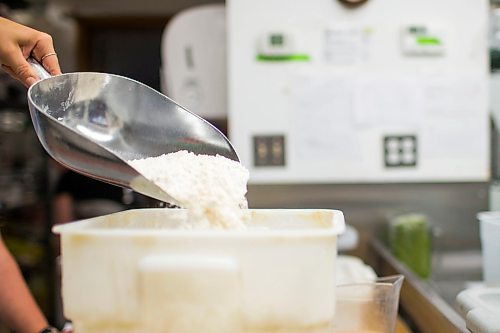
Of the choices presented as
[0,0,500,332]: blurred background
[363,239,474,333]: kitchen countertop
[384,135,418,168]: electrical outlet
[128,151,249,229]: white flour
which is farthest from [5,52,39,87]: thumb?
[384,135,418,168]: electrical outlet

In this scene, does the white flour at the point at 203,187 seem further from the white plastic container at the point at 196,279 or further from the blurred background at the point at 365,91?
the blurred background at the point at 365,91

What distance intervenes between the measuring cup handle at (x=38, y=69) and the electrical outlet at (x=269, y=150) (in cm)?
106

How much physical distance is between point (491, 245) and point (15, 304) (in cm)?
110

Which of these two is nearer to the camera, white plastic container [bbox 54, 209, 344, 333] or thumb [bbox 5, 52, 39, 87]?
white plastic container [bbox 54, 209, 344, 333]

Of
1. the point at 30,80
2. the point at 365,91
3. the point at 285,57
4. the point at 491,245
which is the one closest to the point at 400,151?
the point at 365,91

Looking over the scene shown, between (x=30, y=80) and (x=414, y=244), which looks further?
(x=414, y=244)

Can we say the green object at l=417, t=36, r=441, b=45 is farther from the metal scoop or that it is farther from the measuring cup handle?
the measuring cup handle

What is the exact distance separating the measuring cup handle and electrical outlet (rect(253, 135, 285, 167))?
1.06m

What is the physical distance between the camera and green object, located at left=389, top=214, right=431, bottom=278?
1.84 metres

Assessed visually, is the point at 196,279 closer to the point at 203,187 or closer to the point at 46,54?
the point at 203,187

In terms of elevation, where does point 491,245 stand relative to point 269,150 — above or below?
below

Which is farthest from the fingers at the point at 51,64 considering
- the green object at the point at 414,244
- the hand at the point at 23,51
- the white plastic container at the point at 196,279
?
the green object at the point at 414,244

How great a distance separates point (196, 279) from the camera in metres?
0.52

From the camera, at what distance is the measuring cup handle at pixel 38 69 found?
0.84 metres
